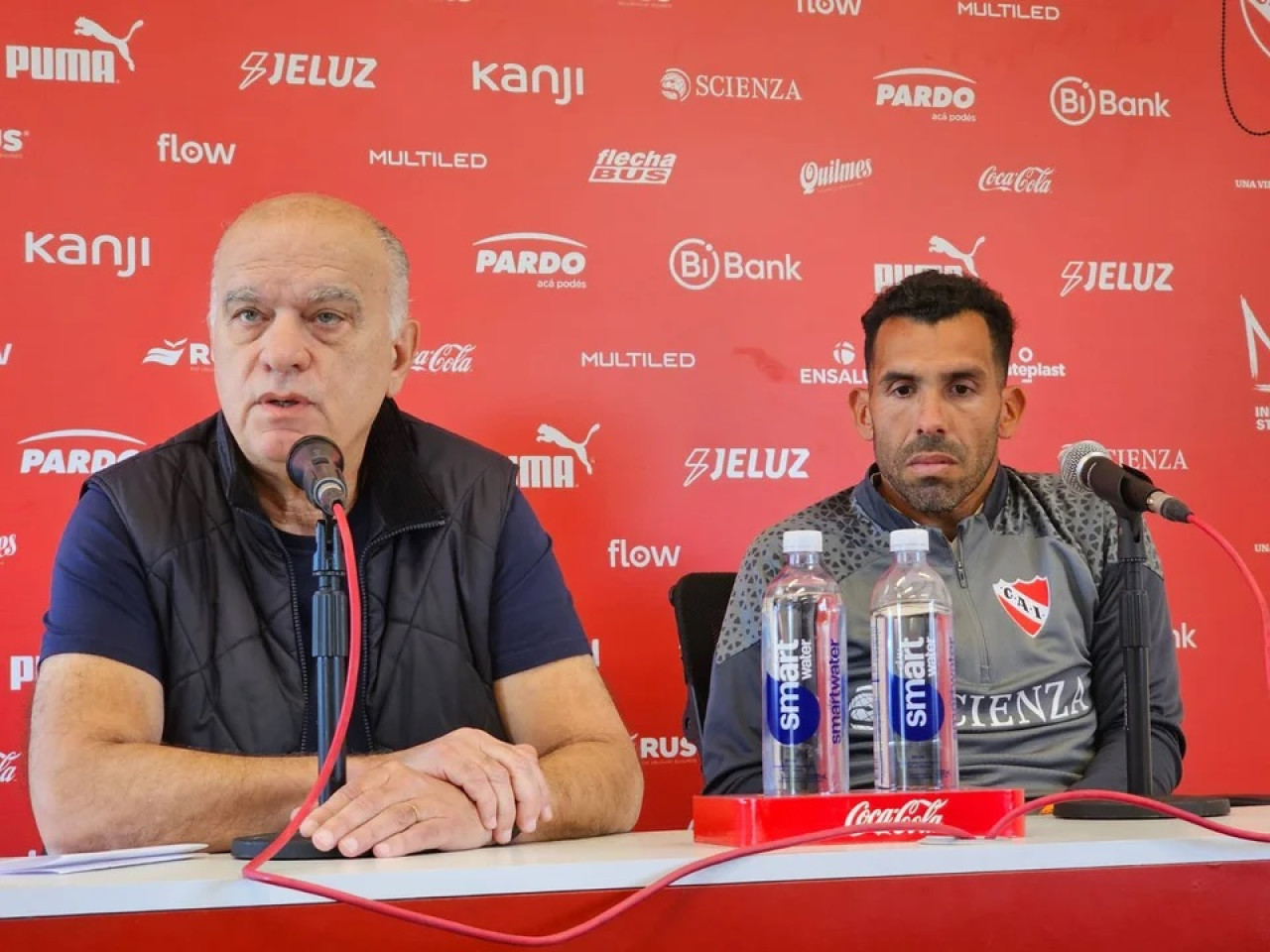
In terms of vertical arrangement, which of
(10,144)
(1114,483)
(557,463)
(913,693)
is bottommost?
(913,693)

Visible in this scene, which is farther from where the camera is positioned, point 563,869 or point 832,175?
point 832,175

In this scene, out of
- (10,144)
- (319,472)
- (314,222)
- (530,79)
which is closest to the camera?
(319,472)

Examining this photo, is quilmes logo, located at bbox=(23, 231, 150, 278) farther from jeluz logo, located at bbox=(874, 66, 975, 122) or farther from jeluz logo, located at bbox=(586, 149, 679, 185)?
jeluz logo, located at bbox=(874, 66, 975, 122)

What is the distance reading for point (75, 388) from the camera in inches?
113

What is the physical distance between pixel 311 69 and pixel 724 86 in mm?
922

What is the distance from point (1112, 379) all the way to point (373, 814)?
8.52ft

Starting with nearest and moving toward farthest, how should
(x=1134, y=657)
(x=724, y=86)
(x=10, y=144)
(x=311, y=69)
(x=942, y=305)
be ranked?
(x=1134, y=657) < (x=942, y=305) < (x=10, y=144) < (x=311, y=69) < (x=724, y=86)

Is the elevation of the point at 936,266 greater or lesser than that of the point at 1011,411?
greater

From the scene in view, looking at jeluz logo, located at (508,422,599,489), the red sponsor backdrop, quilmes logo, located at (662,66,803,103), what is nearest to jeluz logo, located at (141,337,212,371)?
the red sponsor backdrop

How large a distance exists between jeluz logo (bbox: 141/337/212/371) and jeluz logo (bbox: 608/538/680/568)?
0.93 meters

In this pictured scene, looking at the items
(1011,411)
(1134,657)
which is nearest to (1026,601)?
(1011,411)

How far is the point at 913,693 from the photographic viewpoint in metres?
1.32

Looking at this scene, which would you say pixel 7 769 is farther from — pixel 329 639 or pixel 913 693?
pixel 913 693

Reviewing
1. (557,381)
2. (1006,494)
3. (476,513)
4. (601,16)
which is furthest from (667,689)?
(601,16)
